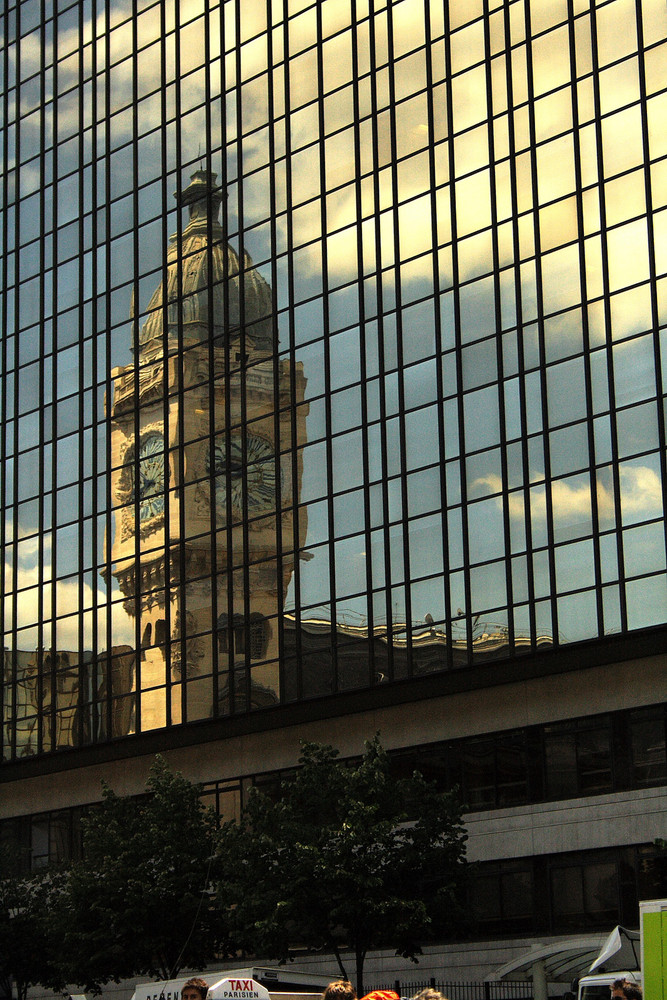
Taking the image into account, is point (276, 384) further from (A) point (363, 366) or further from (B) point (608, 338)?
(B) point (608, 338)

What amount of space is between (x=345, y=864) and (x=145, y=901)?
768 cm

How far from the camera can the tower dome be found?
55.8 meters

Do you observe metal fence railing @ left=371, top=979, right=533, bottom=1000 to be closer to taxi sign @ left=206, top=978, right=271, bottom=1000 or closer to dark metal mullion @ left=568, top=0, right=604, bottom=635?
dark metal mullion @ left=568, top=0, right=604, bottom=635

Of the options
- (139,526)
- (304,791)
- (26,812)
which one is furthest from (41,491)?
(304,791)

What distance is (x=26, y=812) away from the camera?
202ft

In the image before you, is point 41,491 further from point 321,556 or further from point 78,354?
point 321,556

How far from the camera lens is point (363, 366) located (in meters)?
Answer: 51.6

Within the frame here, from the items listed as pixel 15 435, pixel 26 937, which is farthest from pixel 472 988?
pixel 15 435

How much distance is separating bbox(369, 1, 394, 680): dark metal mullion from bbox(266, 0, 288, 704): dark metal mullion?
3953 mm

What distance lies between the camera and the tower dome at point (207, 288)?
55.8m

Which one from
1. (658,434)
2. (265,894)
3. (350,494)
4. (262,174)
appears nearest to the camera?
(265,894)

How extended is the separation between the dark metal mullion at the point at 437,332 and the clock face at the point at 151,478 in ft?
41.7

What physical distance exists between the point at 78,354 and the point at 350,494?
53.1ft

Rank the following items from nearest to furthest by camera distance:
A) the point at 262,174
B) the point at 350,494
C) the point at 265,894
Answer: the point at 265,894 < the point at 350,494 < the point at 262,174
